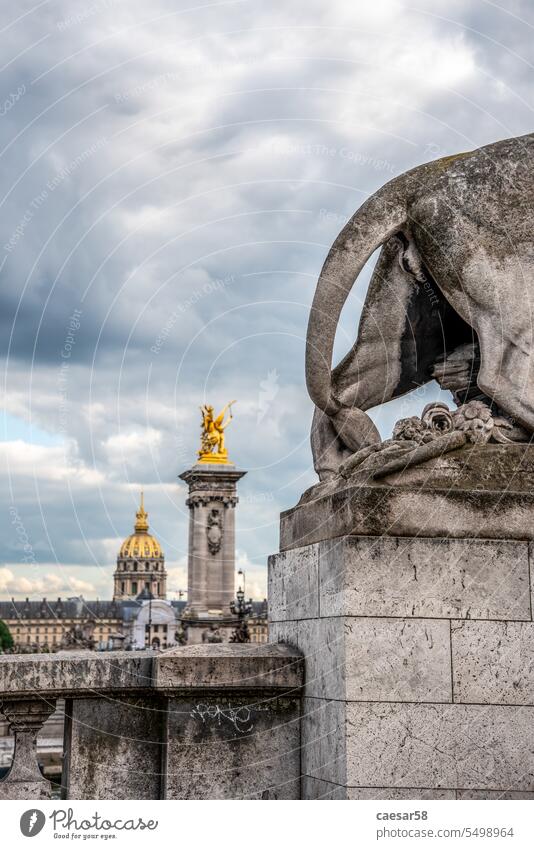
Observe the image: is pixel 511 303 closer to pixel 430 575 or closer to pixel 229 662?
pixel 430 575

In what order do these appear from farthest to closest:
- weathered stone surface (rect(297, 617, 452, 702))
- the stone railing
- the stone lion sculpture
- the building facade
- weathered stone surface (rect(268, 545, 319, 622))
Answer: the building facade
the stone lion sculpture
weathered stone surface (rect(268, 545, 319, 622))
the stone railing
weathered stone surface (rect(297, 617, 452, 702))

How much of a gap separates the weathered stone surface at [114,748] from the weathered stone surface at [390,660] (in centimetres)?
107

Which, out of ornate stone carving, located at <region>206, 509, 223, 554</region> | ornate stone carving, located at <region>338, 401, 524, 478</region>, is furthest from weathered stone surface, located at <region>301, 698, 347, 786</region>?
ornate stone carving, located at <region>206, 509, 223, 554</region>

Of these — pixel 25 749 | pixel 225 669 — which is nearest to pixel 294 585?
pixel 225 669

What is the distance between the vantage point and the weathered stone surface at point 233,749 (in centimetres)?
530

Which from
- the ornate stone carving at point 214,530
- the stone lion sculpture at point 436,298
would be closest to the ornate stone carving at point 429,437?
the stone lion sculpture at point 436,298

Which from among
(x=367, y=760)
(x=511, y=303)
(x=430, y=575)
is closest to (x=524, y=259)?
(x=511, y=303)

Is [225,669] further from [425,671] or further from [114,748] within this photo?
[425,671]

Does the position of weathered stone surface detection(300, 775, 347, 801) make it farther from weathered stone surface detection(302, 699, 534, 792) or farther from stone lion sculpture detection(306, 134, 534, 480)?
stone lion sculpture detection(306, 134, 534, 480)

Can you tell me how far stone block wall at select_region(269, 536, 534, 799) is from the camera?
486 cm

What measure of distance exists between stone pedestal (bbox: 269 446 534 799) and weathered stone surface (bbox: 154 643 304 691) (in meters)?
0.22
